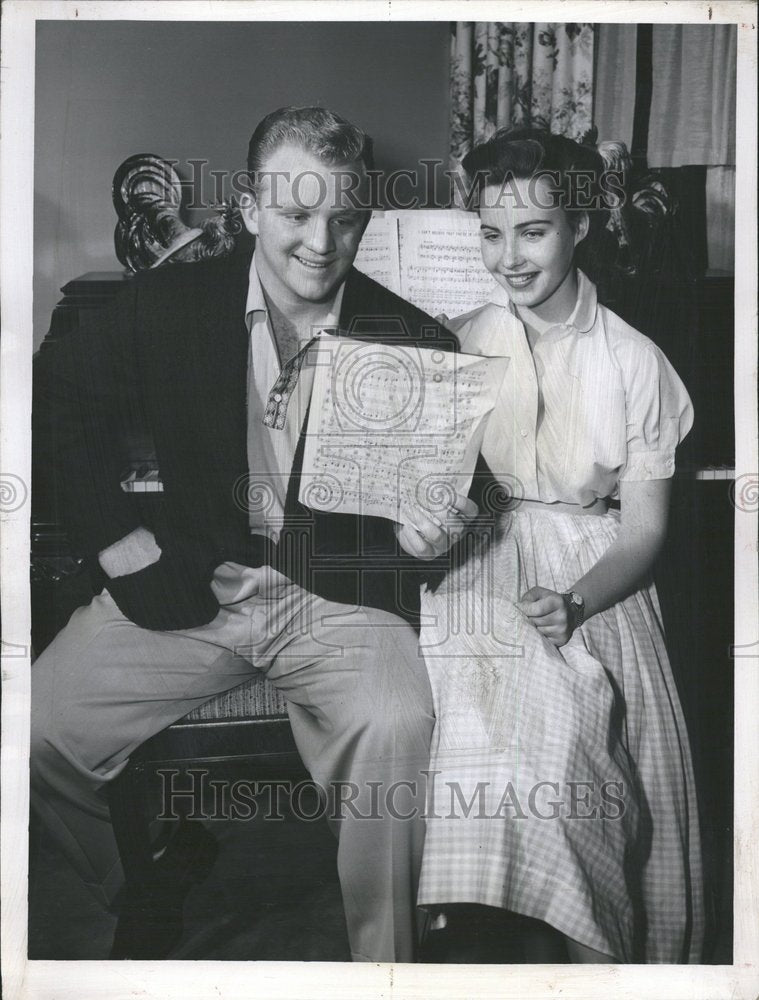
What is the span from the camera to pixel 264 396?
84.9 inches

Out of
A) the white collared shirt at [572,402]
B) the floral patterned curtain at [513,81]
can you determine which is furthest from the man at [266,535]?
the floral patterned curtain at [513,81]

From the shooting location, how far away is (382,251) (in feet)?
7.05

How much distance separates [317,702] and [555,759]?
56 cm

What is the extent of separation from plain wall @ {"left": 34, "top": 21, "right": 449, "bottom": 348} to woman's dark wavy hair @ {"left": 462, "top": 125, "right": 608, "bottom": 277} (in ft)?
0.34

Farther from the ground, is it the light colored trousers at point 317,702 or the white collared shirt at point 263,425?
the white collared shirt at point 263,425

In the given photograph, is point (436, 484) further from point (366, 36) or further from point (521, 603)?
point (366, 36)

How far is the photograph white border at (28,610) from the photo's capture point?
7.11 feet

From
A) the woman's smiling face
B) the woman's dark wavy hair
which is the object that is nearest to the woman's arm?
the woman's smiling face

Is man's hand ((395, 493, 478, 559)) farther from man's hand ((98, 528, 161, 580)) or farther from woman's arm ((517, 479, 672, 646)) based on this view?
man's hand ((98, 528, 161, 580))

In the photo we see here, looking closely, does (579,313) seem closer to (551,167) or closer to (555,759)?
(551,167)

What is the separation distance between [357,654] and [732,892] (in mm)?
1043

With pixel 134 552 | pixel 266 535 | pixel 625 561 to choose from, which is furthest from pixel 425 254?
pixel 134 552

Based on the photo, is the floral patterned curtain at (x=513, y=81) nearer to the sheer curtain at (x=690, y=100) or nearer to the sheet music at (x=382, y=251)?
the sheer curtain at (x=690, y=100)

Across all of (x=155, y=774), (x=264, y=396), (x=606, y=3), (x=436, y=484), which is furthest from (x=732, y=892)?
(x=606, y=3)
